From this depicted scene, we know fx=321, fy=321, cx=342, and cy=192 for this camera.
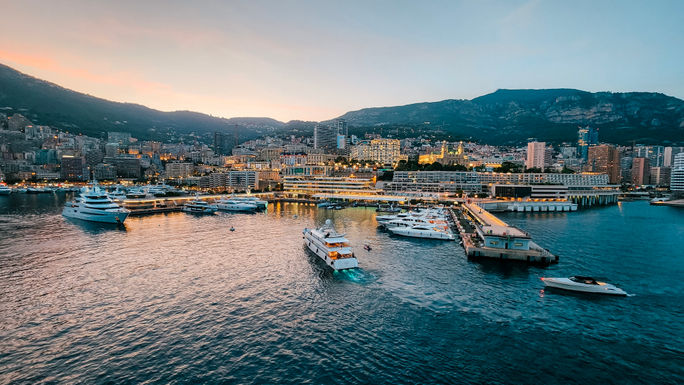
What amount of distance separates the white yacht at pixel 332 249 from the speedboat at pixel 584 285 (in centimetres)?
1716

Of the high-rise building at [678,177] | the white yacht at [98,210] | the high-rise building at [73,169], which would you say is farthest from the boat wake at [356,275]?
the high-rise building at [73,169]

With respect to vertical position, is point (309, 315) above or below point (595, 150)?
below

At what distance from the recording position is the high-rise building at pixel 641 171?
180125 millimetres

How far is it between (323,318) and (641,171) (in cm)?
23277

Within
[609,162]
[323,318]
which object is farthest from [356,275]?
[609,162]

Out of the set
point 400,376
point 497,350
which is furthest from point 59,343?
point 497,350

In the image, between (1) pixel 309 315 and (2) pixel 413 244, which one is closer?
(1) pixel 309 315

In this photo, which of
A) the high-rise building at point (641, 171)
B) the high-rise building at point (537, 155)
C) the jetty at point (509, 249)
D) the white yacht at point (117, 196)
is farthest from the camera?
the high-rise building at point (537, 155)

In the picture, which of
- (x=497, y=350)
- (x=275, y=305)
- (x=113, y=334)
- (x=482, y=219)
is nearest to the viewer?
(x=497, y=350)

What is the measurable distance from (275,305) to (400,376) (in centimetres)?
1095

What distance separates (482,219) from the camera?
5441 centimetres

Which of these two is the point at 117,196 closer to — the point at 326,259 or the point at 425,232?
the point at 326,259

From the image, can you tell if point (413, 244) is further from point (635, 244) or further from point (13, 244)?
point (13, 244)

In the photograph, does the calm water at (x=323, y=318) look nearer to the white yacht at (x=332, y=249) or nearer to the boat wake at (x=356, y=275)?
the boat wake at (x=356, y=275)
